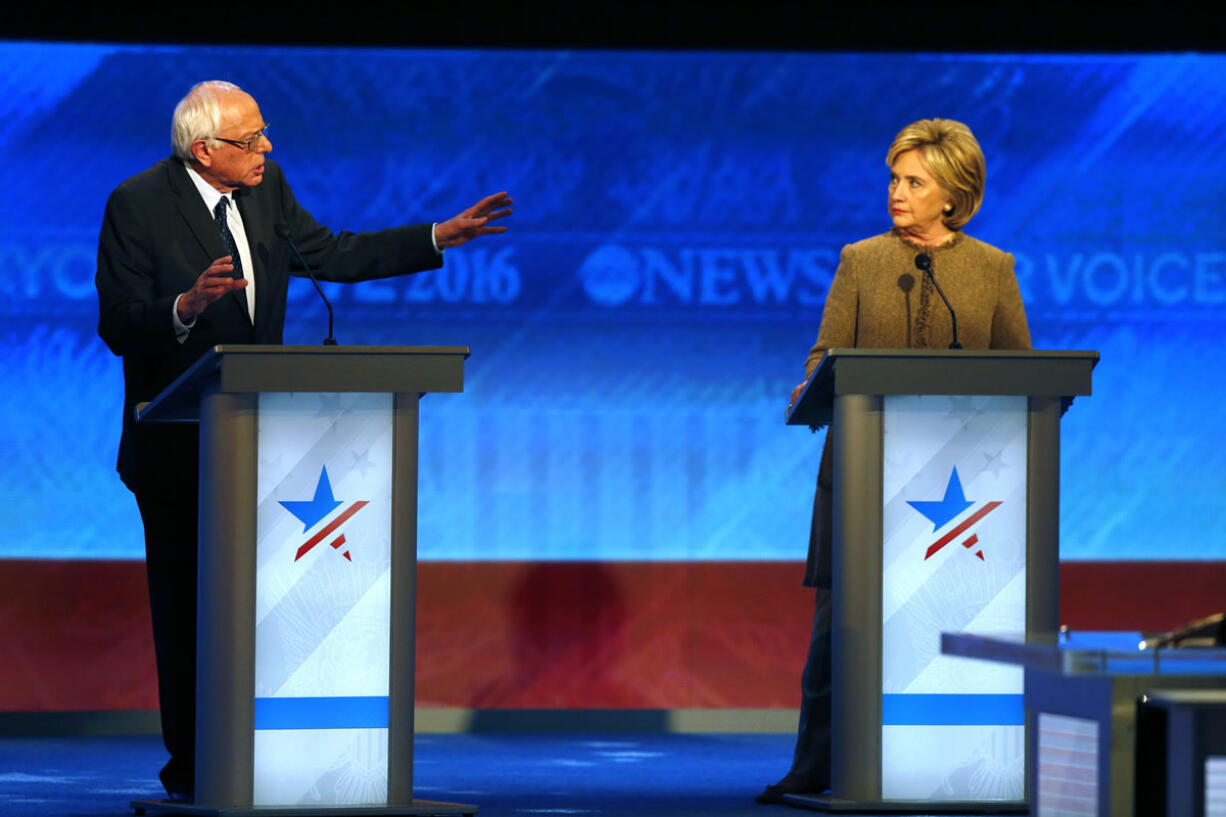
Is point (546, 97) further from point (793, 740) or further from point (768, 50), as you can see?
point (793, 740)

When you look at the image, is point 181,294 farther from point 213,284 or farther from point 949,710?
point 949,710

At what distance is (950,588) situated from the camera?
3.27 metres

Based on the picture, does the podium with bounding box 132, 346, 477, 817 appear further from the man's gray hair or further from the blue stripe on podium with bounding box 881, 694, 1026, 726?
the blue stripe on podium with bounding box 881, 694, 1026, 726

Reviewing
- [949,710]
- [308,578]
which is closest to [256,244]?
[308,578]

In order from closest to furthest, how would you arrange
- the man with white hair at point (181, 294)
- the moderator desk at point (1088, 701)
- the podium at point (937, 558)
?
the moderator desk at point (1088, 701) < the podium at point (937, 558) < the man with white hair at point (181, 294)

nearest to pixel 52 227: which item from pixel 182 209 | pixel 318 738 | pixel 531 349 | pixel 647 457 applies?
pixel 531 349

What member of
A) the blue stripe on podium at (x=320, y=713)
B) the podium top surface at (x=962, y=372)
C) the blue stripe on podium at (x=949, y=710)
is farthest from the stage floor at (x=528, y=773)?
the podium top surface at (x=962, y=372)

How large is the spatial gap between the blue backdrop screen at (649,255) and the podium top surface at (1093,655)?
3.55 m

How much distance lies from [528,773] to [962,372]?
5.18 feet

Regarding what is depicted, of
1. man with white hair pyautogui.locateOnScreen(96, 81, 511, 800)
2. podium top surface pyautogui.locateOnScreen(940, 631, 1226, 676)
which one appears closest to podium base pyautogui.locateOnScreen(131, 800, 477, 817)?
man with white hair pyautogui.locateOnScreen(96, 81, 511, 800)

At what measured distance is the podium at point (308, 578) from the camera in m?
3.07

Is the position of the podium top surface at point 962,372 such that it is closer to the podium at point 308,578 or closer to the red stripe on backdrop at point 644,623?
the podium at point 308,578

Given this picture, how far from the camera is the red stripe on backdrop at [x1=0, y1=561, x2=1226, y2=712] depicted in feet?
18.1

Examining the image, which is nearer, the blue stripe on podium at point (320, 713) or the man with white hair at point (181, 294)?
the blue stripe on podium at point (320, 713)
